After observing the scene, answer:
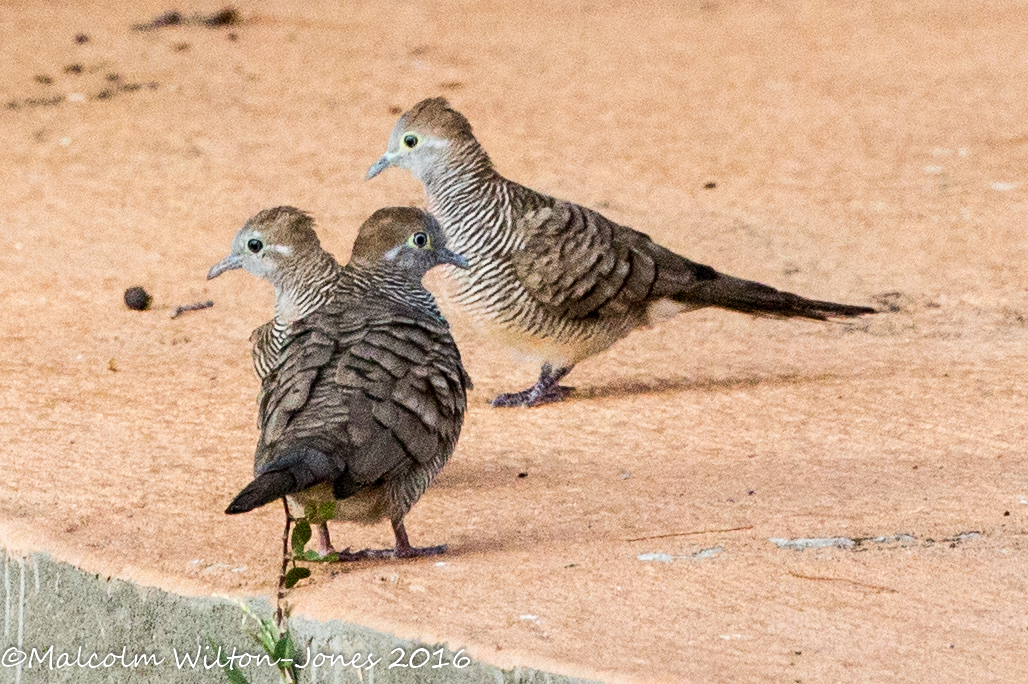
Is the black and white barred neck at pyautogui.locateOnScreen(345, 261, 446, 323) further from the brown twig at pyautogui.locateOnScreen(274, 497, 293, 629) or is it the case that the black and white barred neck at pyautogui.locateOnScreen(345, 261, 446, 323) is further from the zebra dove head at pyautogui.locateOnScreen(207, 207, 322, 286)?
the brown twig at pyautogui.locateOnScreen(274, 497, 293, 629)

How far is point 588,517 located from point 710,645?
3.58ft

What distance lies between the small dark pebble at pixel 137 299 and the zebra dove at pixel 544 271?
47.2 inches

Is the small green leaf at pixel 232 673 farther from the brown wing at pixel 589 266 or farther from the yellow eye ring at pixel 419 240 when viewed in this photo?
the brown wing at pixel 589 266

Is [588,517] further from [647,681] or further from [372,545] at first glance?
[647,681]

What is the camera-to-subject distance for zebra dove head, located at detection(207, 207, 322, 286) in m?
5.48

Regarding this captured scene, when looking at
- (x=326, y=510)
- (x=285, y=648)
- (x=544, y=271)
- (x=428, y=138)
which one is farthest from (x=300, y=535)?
(x=428, y=138)

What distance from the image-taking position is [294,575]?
390 centimetres

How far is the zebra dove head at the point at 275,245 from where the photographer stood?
548cm

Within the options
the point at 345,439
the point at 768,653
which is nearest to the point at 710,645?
the point at 768,653

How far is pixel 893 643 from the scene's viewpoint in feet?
12.0

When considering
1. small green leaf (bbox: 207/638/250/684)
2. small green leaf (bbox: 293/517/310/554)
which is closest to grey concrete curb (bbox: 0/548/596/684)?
small green leaf (bbox: 207/638/250/684)

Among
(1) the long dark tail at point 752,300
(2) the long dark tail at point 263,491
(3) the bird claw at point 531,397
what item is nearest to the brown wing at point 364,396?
(2) the long dark tail at point 263,491

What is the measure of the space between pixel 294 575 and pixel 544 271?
241 cm

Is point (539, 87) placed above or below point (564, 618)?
above
